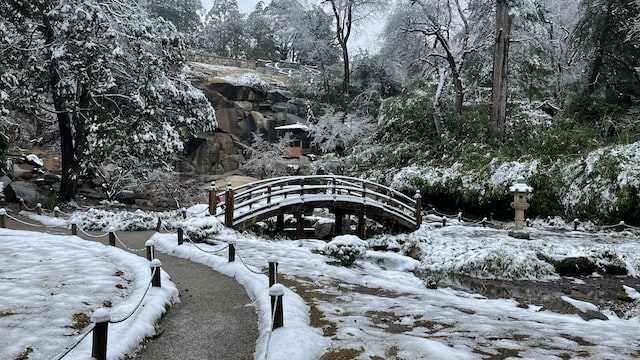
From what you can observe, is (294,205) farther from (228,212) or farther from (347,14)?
(347,14)

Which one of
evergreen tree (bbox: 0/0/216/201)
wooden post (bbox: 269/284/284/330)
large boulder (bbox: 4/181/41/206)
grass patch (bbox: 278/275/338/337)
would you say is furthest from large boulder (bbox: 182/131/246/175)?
wooden post (bbox: 269/284/284/330)

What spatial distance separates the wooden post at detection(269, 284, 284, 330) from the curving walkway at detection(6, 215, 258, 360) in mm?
424

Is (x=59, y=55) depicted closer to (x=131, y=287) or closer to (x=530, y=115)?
(x=131, y=287)

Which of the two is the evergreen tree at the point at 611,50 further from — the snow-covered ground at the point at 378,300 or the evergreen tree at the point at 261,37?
the evergreen tree at the point at 261,37

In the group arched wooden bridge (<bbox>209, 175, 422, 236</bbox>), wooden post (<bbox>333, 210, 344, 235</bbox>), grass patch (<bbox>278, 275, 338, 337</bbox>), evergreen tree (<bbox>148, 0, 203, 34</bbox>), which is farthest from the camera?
evergreen tree (<bbox>148, 0, 203, 34</bbox>)

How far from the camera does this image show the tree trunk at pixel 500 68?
69.3 ft

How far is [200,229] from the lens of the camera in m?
12.7

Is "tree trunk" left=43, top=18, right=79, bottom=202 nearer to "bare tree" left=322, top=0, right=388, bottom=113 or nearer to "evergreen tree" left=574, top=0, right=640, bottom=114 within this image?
"bare tree" left=322, top=0, right=388, bottom=113

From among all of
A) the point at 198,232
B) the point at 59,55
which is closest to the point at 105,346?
the point at 198,232

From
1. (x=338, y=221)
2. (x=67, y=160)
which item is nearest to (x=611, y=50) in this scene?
(x=338, y=221)

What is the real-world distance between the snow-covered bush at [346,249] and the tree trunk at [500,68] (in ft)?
45.9

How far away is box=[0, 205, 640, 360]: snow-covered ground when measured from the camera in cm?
511

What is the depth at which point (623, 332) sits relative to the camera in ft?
20.3

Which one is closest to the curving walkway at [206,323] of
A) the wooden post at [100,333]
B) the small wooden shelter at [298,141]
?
the wooden post at [100,333]
